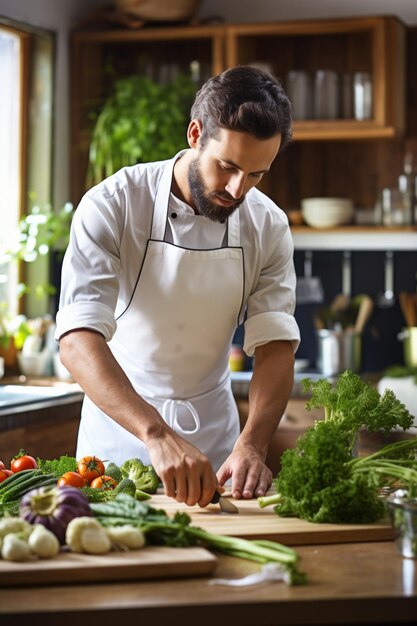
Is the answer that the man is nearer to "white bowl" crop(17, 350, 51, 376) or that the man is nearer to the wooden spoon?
"white bowl" crop(17, 350, 51, 376)

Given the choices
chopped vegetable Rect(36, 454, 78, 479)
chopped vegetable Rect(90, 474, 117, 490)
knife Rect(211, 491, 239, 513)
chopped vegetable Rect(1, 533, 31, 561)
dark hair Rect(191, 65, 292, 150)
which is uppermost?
dark hair Rect(191, 65, 292, 150)

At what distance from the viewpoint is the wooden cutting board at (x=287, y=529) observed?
197cm

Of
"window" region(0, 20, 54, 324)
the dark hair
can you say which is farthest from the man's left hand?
"window" region(0, 20, 54, 324)

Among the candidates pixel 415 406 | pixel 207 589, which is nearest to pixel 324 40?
pixel 415 406

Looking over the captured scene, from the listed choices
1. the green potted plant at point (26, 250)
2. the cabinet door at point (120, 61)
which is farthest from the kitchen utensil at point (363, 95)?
the green potted plant at point (26, 250)

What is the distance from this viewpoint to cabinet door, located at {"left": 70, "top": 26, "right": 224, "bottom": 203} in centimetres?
492

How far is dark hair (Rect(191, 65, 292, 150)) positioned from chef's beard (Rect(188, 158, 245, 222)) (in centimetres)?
10

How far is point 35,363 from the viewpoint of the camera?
4.69 metres

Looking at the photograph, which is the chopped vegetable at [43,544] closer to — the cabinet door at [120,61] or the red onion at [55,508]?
the red onion at [55,508]

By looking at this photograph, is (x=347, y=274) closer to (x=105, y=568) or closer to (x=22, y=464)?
(x=22, y=464)

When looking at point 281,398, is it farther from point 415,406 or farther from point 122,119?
point 122,119

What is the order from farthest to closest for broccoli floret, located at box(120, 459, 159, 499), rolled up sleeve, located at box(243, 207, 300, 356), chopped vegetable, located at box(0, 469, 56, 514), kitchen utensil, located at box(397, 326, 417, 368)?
kitchen utensil, located at box(397, 326, 417, 368)
rolled up sleeve, located at box(243, 207, 300, 356)
broccoli floret, located at box(120, 459, 159, 499)
chopped vegetable, located at box(0, 469, 56, 514)

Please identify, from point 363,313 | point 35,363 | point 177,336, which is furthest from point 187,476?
point 363,313

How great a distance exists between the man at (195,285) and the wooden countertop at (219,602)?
2.26 feet
